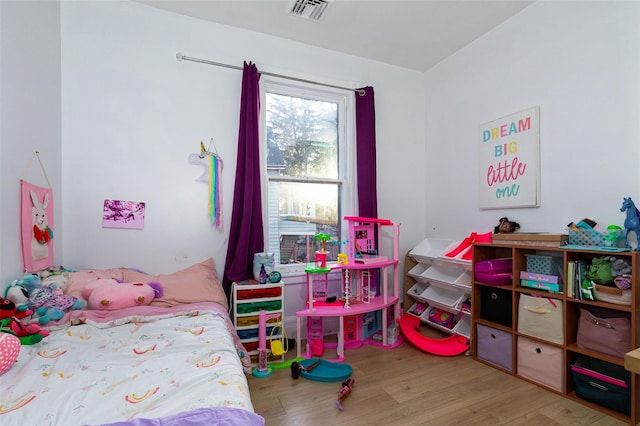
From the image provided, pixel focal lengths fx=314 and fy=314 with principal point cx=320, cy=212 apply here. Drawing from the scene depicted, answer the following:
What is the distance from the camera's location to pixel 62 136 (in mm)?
2205

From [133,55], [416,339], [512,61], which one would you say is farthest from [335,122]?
[416,339]

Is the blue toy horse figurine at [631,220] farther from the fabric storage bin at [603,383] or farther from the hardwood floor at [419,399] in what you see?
the hardwood floor at [419,399]

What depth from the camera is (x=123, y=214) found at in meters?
2.33

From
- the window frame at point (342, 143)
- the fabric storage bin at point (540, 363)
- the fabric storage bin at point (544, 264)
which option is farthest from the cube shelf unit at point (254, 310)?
the fabric storage bin at point (544, 264)

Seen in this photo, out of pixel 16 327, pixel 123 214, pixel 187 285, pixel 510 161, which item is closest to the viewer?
pixel 16 327

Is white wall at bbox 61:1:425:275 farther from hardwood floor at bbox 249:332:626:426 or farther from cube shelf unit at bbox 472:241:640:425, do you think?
Answer: cube shelf unit at bbox 472:241:640:425

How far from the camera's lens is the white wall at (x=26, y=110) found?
1.64 meters

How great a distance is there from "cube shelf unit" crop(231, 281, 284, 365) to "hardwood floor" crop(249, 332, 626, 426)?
284 mm

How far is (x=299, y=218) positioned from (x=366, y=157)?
0.87 metres

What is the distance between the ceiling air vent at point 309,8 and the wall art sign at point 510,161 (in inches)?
65.3

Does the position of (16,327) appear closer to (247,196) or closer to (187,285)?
(187,285)

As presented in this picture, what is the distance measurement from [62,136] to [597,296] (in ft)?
11.6

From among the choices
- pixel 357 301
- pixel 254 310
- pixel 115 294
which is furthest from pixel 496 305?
pixel 115 294

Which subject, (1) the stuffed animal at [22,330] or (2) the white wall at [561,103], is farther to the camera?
(2) the white wall at [561,103]
